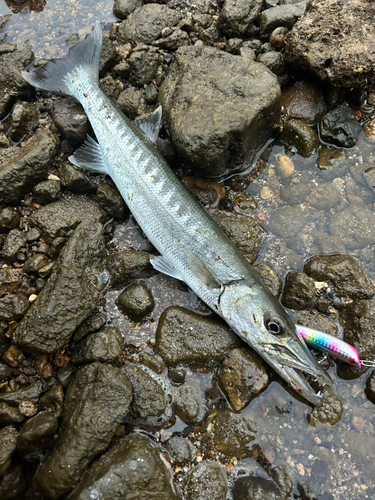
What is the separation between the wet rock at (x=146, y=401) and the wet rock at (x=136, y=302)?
77 centimetres

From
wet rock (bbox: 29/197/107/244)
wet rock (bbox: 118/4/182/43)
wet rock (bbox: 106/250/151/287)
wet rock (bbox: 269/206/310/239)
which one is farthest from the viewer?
wet rock (bbox: 118/4/182/43)

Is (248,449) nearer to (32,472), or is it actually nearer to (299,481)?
(299,481)

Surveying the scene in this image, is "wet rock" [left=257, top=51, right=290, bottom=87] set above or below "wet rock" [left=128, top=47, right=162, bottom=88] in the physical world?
below

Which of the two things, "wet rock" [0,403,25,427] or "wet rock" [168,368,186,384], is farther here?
"wet rock" [168,368,186,384]

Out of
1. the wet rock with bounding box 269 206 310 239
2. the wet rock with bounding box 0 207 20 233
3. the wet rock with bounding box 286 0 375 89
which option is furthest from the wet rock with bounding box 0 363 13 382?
the wet rock with bounding box 286 0 375 89

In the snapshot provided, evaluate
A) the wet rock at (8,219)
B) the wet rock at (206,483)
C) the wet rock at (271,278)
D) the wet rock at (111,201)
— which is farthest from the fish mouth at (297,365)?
the wet rock at (8,219)

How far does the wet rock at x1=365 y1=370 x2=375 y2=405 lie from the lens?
387 centimetres

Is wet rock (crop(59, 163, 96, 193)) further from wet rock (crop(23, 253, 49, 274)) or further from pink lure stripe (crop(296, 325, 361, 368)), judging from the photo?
pink lure stripe (crop(296, 325, 361, 368))

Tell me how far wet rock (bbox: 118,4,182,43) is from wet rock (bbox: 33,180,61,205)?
126 inches

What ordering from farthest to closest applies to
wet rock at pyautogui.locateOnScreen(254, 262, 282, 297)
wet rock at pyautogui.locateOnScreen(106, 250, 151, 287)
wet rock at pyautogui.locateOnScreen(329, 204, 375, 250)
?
wet rock at pyautogui.locateOnScreen(329, 204, 375, 250)
wet rock at pyautogui.locateOnScreen(106, 250, 151, 287)
wet rock at pyautogui.locateOnScreen(254, 262, 282, 297)

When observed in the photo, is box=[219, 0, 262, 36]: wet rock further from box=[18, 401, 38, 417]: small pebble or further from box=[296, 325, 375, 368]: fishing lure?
box=[18, 401, 38, 417]: small pebble

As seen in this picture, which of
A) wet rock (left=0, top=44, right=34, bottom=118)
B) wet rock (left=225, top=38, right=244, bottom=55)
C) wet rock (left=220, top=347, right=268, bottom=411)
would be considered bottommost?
wet rock (left=220, top=347, right=268, bottom=411)

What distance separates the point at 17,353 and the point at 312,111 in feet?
18.7

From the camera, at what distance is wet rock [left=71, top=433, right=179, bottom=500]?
3.06m
